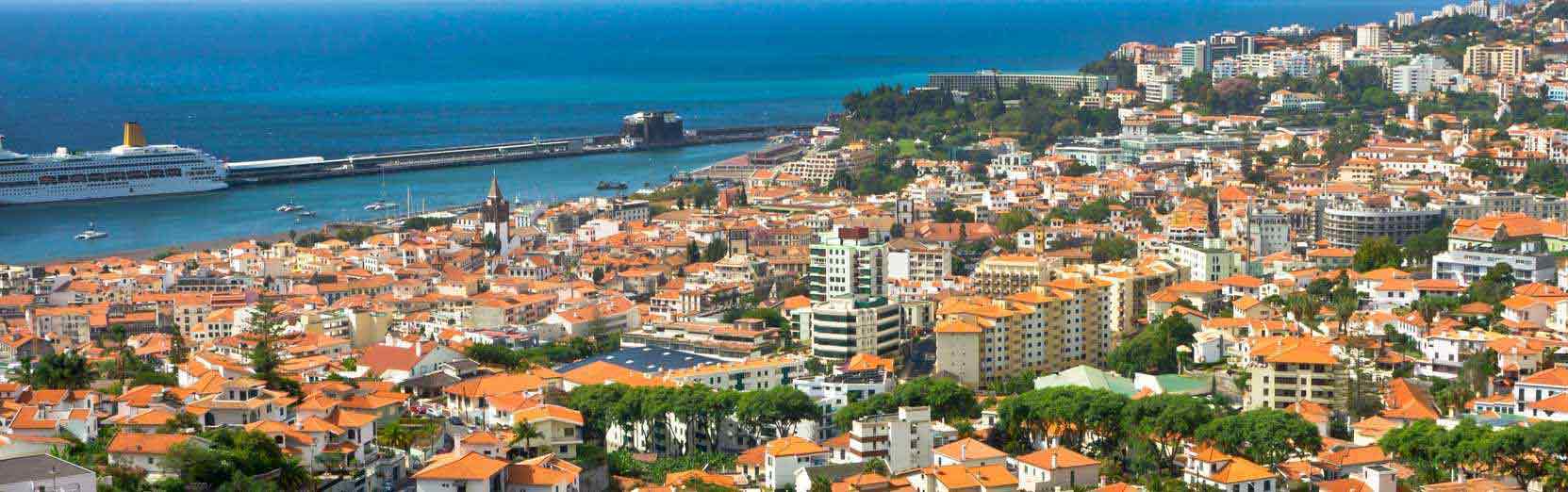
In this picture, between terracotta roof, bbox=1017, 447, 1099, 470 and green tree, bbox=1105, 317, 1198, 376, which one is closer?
terracotta roof, bbox=1017, 447, 1099, 470

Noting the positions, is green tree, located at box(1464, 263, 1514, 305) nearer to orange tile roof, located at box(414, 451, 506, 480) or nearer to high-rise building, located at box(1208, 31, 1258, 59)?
orange tile roof, located at box(414, 451, 506, 480)

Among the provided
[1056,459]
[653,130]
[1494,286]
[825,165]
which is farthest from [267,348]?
[653,130]

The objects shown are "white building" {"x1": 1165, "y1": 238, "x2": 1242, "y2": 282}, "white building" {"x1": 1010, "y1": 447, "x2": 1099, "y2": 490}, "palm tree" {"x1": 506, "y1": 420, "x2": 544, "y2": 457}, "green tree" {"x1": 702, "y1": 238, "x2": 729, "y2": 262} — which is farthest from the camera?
"green tree" {"x1": 702, "y1": 238, "x2": 729, "y2": 262}

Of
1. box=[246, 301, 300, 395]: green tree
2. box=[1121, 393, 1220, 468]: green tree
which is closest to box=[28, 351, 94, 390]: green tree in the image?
box=[246, 301, 300, 395]: green tree

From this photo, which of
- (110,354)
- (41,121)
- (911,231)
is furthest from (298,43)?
(110,354)

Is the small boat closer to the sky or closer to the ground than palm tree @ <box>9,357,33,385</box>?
closer to the sky

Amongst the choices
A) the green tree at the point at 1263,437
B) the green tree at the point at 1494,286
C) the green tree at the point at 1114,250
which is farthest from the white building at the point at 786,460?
the green tree at the point at 1114,250

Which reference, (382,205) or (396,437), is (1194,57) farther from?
(396,437)
